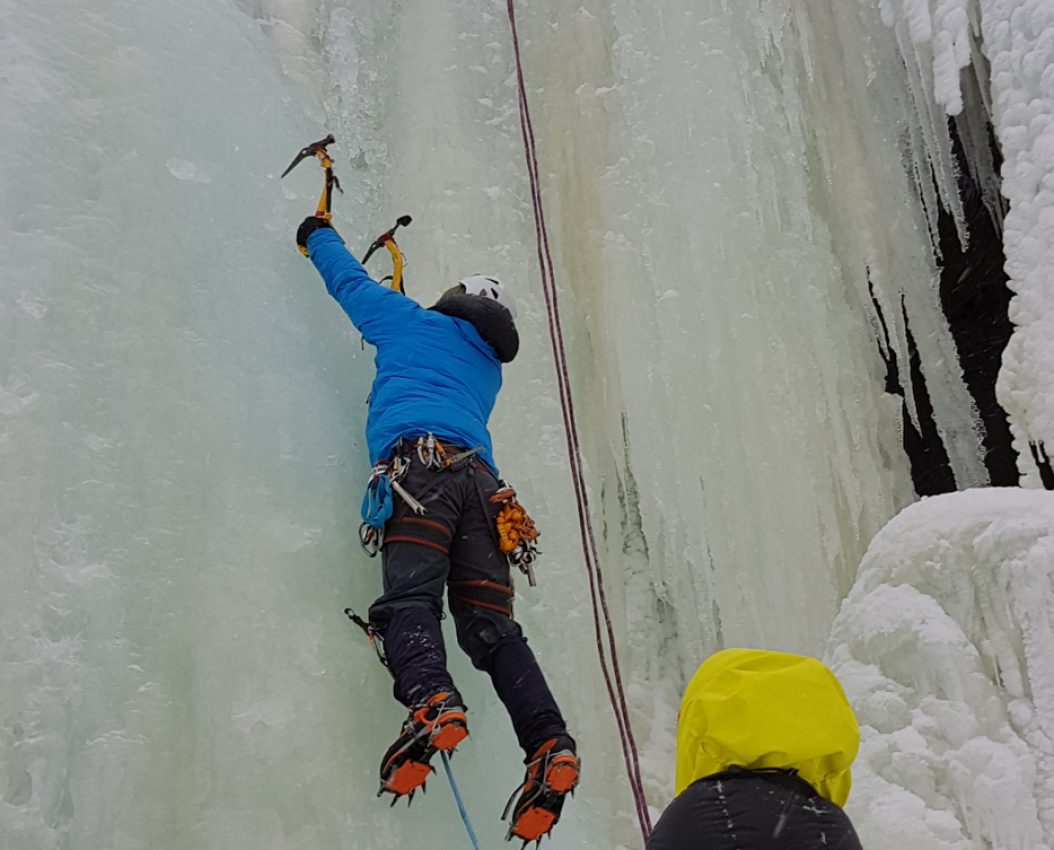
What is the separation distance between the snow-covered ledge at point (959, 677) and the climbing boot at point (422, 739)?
112cm

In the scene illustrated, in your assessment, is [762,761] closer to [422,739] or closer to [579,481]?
[422,739]

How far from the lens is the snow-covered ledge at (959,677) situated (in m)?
2.27

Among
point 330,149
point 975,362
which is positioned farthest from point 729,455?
point 330,149

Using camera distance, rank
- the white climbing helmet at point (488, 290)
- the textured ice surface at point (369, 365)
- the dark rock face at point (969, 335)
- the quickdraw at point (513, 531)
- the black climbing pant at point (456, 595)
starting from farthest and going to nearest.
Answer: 1. the dark rock face at point (969, 335)
2. the white climbing helmet at point (488, 290)
3. the quickdraw at point (513, 531)
4. the textured ice surface at point (369, 365)
5. the black climbing pant at point (456, 595)

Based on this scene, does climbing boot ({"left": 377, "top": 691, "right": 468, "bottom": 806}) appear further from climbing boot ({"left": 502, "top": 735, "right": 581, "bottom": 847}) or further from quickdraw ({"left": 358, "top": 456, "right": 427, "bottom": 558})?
quickdraw ({"left": 358, "top": 456, "right": 427, "bottom": 558})

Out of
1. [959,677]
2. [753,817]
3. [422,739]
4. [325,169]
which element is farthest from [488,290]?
[753,817]

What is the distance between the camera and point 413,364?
2305 mm

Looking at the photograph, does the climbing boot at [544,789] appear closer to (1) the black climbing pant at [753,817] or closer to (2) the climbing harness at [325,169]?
(1) the black climbing pant at [753,817]

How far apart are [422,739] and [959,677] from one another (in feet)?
4.43

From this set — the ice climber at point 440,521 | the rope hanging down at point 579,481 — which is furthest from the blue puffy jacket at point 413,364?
the rope hanging down at point 579,481

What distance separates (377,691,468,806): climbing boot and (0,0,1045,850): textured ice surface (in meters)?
0.27

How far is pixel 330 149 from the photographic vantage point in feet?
10.2

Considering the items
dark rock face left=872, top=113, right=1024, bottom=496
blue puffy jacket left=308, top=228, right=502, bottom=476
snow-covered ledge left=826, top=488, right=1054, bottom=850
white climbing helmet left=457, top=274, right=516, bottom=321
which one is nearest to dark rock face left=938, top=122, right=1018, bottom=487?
dark rock face left=872, top=113, right=1024, bottom=496

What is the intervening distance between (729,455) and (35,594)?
192 cm
